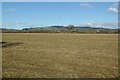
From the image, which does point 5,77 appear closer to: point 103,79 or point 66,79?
point 66,79

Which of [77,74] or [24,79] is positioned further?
[77,74]

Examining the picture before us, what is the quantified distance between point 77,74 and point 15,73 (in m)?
3.33

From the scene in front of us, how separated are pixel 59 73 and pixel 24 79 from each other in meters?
2.36

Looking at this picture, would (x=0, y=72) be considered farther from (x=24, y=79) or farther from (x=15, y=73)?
(x=24, y=79)

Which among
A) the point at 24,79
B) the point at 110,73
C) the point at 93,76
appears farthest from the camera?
the point at 110,73

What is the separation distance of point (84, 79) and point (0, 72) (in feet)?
15.5

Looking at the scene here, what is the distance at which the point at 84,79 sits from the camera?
473 inches

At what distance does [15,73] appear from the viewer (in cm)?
1322

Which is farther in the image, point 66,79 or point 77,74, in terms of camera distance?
point 77,74

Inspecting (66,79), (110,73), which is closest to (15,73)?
(66,79)

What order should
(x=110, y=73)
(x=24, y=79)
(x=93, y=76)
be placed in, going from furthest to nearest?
(x=110, y=73) < (x=93, y=76) < (x=24, y=79)

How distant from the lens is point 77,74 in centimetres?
1322

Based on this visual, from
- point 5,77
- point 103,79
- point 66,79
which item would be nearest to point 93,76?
point 103,79

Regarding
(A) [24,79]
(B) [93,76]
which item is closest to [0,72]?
(A) [24,79]
